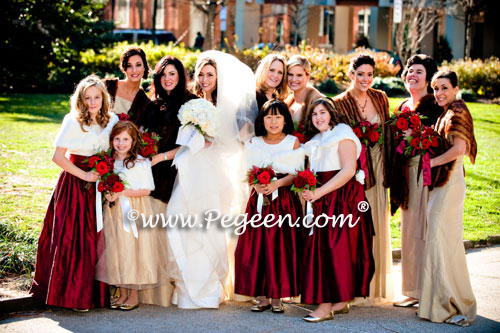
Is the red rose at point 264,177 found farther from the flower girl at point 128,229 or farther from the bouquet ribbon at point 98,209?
the bouquet ribbon at point 98,209

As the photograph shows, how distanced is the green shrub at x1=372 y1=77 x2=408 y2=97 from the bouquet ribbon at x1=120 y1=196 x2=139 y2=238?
13226 mm

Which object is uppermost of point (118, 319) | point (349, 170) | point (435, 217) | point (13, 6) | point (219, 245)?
point (13, 6)

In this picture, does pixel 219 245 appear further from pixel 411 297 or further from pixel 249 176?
pixel 411 297

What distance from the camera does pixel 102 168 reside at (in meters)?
5.49

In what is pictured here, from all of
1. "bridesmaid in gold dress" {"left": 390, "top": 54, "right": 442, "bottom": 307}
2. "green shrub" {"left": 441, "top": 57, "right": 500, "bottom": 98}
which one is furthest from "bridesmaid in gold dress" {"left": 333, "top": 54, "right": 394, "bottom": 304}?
"green shrub" {"left": 441, "top": 57, "right": 500, "bottom": 98}

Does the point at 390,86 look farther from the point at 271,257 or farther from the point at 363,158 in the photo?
the point at 271,257

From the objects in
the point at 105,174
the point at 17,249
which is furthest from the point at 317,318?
the point at 17,249

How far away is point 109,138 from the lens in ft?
19.0

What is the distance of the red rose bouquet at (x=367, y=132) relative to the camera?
5.88m

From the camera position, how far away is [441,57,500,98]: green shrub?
19.4 m

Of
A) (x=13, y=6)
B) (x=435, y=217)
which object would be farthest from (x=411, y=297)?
(x=13, y=6)

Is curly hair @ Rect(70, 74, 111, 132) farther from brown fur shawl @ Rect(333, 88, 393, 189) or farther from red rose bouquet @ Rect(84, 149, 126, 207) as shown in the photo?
→ brown fur shawl @ Rect(333, 88, 393, 189)

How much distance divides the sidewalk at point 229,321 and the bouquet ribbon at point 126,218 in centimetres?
73

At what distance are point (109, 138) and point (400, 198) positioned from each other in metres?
2.79
